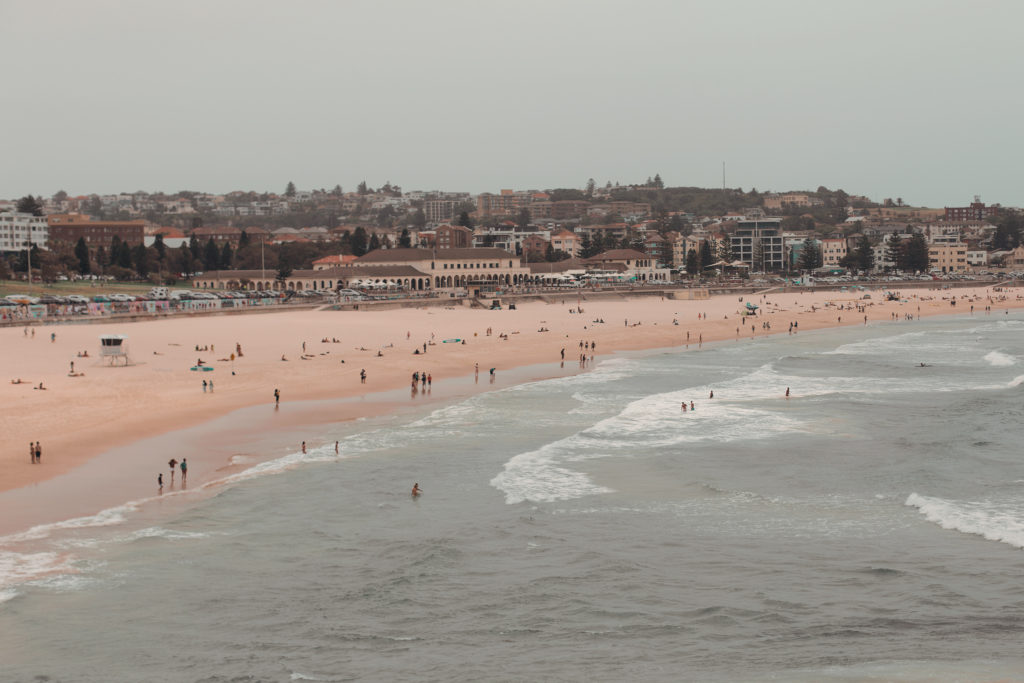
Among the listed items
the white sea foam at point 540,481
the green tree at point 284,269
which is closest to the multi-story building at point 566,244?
the green tree at point 284,269

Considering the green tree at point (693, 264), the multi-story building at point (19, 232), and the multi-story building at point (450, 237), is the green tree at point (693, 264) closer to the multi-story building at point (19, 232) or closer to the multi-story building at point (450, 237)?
the multi-story building at point (450, 237)

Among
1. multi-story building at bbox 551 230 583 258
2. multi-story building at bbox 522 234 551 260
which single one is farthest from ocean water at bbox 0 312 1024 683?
multi-story building at bbox 551 230 583 258

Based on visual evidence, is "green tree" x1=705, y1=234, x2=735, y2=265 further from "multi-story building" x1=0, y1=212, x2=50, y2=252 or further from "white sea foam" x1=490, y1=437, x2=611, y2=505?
"white sea foam" x1=490, y1=437, x2=611, y2=505

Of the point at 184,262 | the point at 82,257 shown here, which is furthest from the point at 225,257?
the point at 82,257

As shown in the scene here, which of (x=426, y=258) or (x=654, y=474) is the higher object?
(x=426, y=258)

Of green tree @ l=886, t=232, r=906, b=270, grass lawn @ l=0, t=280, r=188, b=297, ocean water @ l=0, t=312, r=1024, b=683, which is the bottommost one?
ocean water @ l=0, t=312, r=1024, b=683

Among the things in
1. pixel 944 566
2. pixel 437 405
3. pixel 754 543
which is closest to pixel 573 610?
pixel 754 543

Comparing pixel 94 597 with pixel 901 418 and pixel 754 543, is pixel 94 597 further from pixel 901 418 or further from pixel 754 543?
pixel 901 418
